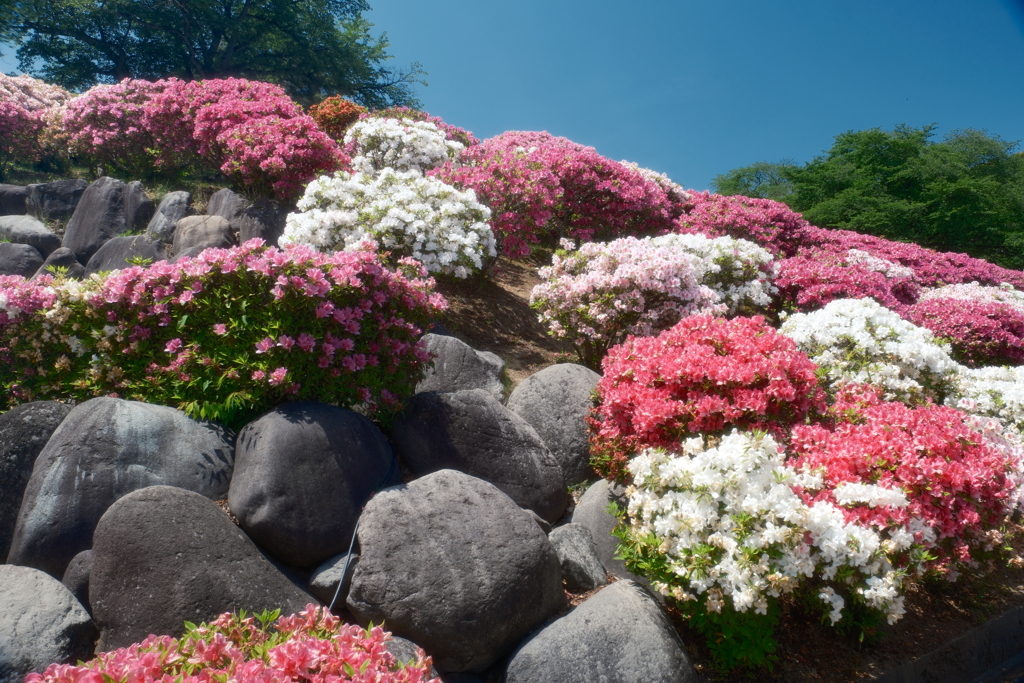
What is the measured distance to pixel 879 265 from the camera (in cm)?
1045

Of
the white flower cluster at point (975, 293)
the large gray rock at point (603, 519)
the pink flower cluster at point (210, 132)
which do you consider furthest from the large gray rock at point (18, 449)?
the white flower cluster at point (975, 293)

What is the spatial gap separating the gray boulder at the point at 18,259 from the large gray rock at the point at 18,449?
847cm

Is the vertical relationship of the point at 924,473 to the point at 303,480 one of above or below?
above

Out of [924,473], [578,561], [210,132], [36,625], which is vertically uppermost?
[210,132]

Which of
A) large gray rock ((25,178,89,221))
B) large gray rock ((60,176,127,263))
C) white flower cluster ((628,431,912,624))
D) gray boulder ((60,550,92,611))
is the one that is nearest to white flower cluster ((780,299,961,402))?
white flower cluster ((628,431,912,624))

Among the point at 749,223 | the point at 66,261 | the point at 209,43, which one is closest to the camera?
the point at 66,261

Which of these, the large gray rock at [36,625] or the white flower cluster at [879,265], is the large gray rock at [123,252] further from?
the white flower cluster at [879,265]

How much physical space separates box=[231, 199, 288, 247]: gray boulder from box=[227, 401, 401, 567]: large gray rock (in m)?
6.34

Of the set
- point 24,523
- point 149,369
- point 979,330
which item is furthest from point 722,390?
point 979,330

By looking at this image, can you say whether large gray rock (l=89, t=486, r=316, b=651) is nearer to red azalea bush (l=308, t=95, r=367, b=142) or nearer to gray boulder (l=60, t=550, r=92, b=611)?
gray boulder (l=60, t=550, r=92, b=611)

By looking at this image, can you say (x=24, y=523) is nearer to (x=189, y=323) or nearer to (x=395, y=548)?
(x=189, y=323)

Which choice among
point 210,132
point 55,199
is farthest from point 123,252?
point 55,199

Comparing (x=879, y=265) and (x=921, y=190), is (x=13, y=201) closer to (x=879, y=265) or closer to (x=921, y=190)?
(x=879, y=265)

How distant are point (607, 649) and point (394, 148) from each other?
32.2ft
